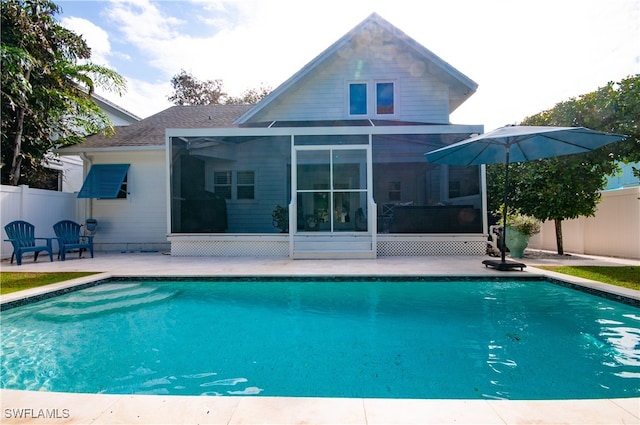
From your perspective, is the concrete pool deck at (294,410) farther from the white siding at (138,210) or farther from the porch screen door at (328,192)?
the white siding at (138,210)

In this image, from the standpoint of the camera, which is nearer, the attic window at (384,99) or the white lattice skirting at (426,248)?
the white lattice skirting at (426,248)

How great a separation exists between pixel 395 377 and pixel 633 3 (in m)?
9.62

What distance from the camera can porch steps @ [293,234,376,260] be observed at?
9023 millimetres

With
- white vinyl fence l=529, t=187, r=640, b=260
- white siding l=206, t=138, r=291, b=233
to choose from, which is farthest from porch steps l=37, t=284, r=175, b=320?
white vinyl fence l=529, t=187, r=640, b=260

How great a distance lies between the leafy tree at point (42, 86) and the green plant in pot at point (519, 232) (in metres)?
13.3

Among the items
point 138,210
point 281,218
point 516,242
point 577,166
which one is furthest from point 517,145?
point 138,210

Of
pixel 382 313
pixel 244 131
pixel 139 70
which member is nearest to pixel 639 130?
pixel 382 313

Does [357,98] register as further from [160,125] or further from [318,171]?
[160,125]

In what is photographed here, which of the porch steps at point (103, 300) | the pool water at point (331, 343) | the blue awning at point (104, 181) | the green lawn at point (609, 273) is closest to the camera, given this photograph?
the pool water at point (331, 343)

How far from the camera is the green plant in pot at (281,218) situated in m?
10.4

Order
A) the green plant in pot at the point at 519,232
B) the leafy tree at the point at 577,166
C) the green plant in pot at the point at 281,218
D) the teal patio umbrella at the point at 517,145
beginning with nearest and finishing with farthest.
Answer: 1. the teal patio umbrella at the point at 517,145
2. the leafy tree at the point at 577,166
3. the green plant in pot at the point at 519,232
4. the green plant in pot at the point at 281,218

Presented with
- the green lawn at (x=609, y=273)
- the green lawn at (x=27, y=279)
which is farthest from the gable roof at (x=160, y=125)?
the green lawn at (x=609, y=273)

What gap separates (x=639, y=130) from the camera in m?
6.64

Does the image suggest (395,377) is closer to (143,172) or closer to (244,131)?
(244,131)
